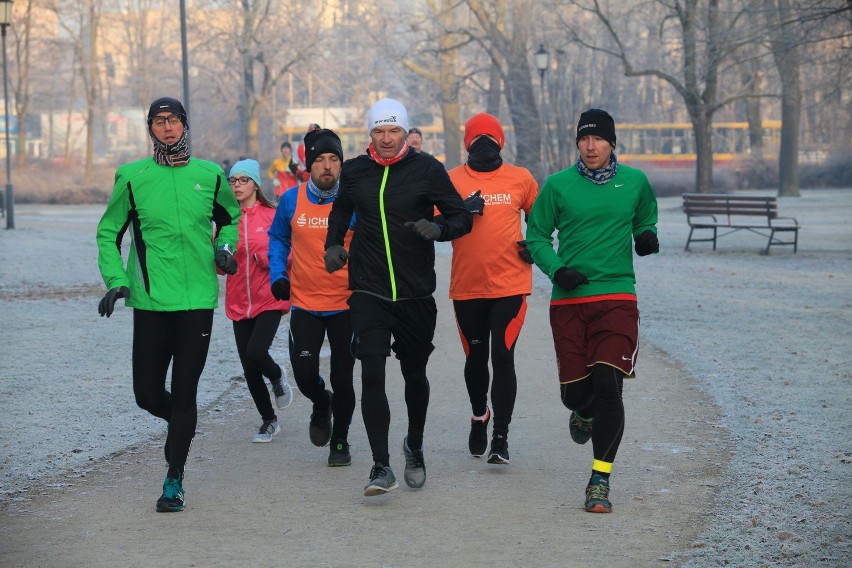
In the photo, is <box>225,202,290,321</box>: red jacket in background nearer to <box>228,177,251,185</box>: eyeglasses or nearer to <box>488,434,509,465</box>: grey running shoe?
<box>228,177,251,185</box>: eyeglasses

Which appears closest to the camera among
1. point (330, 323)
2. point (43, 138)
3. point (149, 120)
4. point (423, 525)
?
point (423, 525)

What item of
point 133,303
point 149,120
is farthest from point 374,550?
point 149,120

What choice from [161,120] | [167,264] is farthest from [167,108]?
[167,264]

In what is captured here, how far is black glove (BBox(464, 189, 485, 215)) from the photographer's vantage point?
6.75m

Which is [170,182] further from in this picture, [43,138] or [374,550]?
[43,138]

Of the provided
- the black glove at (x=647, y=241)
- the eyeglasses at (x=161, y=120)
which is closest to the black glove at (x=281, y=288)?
the eyeglasses at (x=161, y=120)

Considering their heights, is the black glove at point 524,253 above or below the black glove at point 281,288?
above

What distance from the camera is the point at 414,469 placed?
6305mm

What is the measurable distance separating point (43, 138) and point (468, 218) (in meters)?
83.8

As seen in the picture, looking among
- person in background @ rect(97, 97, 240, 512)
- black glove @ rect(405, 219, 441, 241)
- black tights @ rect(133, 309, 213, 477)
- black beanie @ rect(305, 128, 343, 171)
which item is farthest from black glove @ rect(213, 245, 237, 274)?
black beanie @ rect(305, 128, 343, 171)

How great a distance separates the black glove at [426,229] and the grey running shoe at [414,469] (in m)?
1.07

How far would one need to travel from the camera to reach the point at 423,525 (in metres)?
5.61

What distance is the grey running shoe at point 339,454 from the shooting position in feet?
22.6

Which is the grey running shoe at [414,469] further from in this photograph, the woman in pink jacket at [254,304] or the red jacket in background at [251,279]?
the red jacket in background at [251,279]
